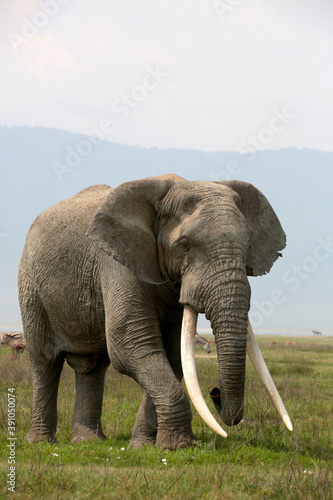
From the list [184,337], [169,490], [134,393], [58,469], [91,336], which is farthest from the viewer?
[134,393]

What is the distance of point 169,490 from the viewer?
18.0 feet

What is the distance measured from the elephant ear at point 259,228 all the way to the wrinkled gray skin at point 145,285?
0.04ft

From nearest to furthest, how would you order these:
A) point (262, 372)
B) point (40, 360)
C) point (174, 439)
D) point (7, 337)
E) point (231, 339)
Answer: point (231, 339), point (174, 439), point (262, 372), point (40, 360), point (7, 337)

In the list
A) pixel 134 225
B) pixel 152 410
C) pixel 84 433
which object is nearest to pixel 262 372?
pixel 152 410

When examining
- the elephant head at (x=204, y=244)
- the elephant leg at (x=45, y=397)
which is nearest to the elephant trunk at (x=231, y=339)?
the elephant head at (x=204, y=244)

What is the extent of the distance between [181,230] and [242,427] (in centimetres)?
298

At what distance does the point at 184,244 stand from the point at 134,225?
0.72 metres

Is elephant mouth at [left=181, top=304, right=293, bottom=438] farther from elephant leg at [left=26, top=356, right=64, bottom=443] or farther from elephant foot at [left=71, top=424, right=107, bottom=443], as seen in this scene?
elephant leg at [left=26, top=356, right=64, bottom=443]

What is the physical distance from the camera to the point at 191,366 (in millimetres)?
6750

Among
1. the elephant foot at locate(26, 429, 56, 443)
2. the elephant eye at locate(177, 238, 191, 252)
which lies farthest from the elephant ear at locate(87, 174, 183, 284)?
the elephant foot at locate(26, 429, 56, 443)

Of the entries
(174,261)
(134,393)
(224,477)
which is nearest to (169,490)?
(224,477)

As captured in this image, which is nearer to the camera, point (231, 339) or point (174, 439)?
point (231, 339)

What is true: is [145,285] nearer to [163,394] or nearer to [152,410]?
[163,394]

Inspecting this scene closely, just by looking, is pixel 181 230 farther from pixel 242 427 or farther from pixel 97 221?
pixel 242 427
